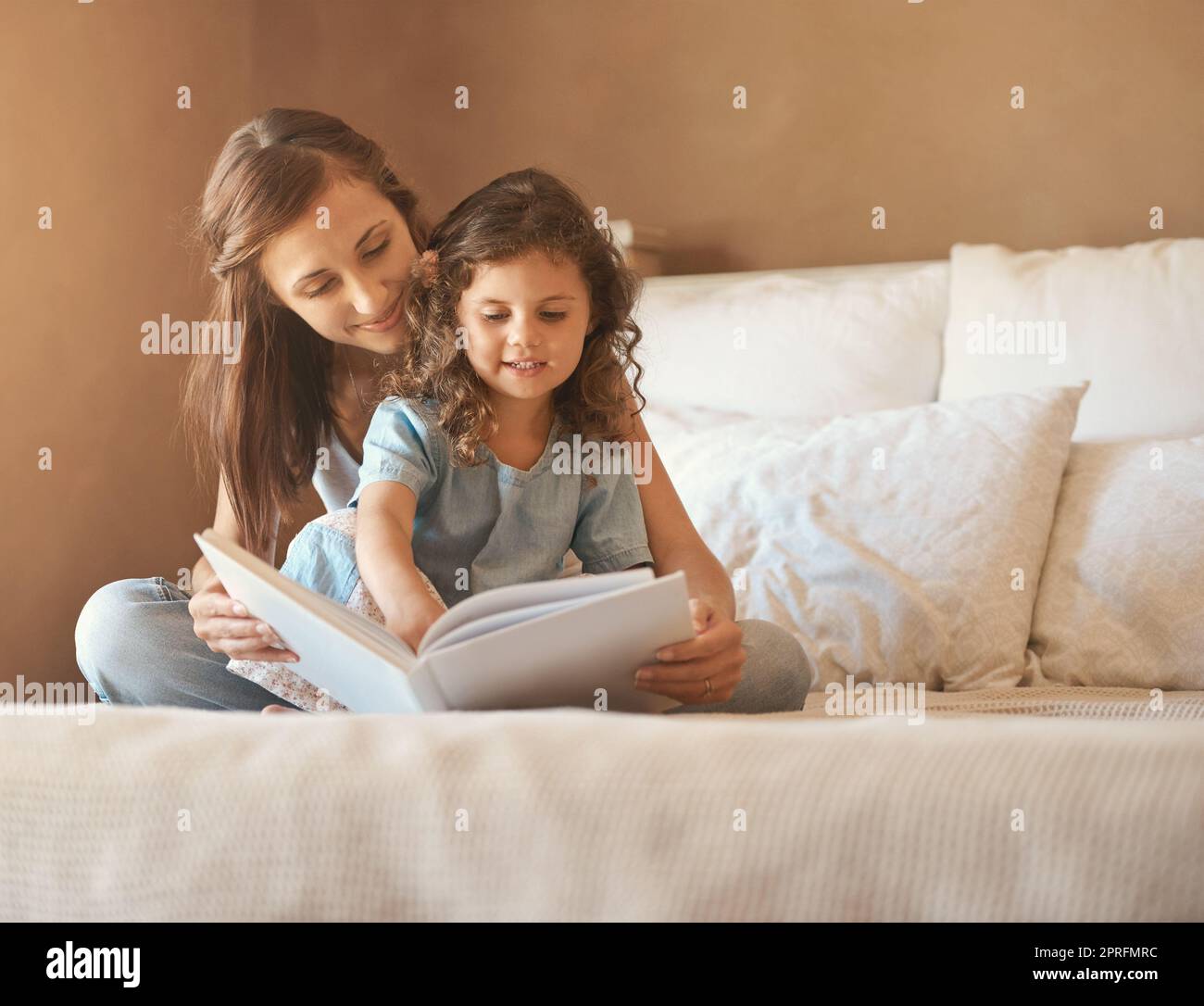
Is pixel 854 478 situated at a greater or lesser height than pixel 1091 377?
lesser

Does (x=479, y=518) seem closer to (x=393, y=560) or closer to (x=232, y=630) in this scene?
(x=393, y=560)

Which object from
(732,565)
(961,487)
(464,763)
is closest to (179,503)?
(732,565)

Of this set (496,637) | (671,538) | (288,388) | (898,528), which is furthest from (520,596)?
(898,528)

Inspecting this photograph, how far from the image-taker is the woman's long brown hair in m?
1.48

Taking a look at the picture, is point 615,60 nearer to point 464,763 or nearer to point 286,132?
point 286,132

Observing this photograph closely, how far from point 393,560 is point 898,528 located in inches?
31.2

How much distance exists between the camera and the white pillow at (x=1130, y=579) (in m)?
1.53

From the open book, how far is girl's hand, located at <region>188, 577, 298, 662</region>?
0.13m

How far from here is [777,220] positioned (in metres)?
2.54

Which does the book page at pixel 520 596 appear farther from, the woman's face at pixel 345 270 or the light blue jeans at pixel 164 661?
the woman's face at pixel 345 270

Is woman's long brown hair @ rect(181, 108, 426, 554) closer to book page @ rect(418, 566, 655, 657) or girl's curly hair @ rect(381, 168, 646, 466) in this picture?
girl's curly hair @ rect(381, 168, 646, 466)

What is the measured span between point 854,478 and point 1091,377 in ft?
1.53

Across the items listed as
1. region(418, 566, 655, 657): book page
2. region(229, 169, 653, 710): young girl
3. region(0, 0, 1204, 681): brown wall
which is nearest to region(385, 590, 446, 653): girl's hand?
region(229, 169, 653, 710): young girl
